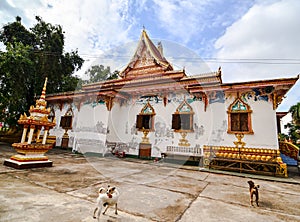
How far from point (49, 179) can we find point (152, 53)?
1159cm

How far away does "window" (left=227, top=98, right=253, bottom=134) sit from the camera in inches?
341

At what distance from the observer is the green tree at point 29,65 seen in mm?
12766

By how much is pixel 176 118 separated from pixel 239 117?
11.3ft

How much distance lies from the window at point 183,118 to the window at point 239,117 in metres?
2.10

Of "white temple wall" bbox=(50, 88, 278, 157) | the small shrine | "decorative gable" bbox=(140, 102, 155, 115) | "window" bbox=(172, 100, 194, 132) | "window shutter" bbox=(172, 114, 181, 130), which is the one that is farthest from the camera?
"decorative gable" bbox=(140, 102, 155, 115)

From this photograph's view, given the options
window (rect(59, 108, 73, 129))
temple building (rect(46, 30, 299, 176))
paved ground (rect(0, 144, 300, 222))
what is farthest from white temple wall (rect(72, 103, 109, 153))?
paved ground (rect(0, 144, 300, 222))

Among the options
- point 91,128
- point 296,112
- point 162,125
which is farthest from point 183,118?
point 296,112

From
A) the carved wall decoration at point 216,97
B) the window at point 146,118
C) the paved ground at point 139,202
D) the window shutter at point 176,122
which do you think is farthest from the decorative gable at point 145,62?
the paved ground at point 139,202

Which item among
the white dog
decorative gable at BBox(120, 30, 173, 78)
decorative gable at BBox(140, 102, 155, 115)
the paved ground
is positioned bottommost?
the paved ground

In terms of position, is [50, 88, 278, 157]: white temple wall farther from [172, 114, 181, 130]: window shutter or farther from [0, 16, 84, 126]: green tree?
[0, 16, 84, 126]: green tree

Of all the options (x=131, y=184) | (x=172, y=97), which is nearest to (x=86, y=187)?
(x=131, y=184)

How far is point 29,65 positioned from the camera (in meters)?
13.3

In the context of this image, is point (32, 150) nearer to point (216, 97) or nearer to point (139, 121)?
point (139, 121)

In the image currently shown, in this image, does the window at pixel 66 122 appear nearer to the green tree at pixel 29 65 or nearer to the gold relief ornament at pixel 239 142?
the green tree at pixel 29 65
